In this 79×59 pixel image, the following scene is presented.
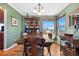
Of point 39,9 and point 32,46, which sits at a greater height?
point 39,9

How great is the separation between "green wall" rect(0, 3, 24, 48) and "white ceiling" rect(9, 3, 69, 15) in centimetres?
10

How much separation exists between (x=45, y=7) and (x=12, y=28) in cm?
79

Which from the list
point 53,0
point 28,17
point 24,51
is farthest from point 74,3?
point 24,51

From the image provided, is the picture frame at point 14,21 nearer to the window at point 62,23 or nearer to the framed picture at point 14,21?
the framed picture at point 14,21

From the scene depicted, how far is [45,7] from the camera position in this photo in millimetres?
2832

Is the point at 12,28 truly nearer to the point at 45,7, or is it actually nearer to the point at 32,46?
the point at 32,46

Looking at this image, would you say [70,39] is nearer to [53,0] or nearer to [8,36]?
[53,0]

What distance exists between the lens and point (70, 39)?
2789 mm

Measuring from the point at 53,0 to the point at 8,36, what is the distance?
3.77ft

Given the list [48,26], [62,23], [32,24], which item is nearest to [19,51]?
[32,24]

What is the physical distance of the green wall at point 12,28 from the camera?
280 cm

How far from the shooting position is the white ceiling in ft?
9.17

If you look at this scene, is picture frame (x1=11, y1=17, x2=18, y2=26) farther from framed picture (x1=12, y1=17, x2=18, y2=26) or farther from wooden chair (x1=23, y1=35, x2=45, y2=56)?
wooden chair (x1=23, y1=35, x2=45, y2=56)

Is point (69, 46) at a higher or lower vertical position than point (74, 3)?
lower
